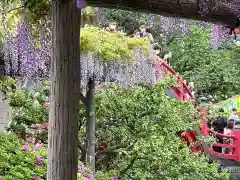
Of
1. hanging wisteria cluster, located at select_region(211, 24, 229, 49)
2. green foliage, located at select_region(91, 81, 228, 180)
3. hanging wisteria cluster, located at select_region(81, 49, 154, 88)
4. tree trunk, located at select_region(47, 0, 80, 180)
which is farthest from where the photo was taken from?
green foliage, located at select_region(91, 81, 228, 180)

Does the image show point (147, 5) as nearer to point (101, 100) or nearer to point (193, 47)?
point (101, 100)

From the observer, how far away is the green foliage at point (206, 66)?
12461 mm

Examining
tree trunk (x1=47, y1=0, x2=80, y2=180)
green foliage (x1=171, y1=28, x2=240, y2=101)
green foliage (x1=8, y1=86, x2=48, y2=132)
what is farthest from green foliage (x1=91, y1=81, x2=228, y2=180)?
green foliage (x1=171, y1=28, x2=240, y2=101)

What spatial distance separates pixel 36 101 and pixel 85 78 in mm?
1081

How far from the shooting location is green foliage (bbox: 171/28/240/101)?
491 inches

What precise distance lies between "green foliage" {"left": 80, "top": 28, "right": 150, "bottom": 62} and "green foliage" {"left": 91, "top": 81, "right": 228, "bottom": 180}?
55cm

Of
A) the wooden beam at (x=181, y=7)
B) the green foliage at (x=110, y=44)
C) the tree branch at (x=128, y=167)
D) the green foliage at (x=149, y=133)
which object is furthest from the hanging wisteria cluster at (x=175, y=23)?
the tree branch at (x=128, y=167)

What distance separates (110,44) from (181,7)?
3.87 meters

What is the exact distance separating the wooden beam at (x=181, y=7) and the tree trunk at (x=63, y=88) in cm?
15

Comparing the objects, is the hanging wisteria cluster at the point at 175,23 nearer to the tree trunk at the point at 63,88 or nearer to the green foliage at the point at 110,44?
the tree trunk at the point at 63,88

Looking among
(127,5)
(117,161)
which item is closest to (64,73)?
Result: (127,5)

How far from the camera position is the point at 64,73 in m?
1.93

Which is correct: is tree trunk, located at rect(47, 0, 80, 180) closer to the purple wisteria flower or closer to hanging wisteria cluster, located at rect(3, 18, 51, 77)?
the purple wisteria flower

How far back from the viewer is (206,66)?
12.5m
